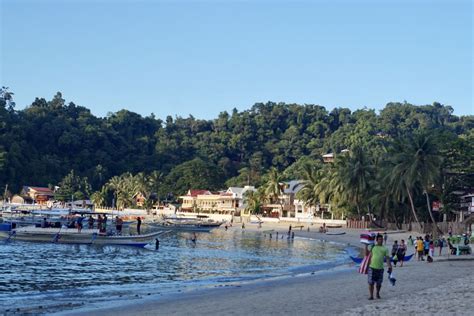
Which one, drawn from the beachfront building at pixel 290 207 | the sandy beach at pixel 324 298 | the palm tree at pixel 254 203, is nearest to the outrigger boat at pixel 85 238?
the sandy beach at pixel 324 298

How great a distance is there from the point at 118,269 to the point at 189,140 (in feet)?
448

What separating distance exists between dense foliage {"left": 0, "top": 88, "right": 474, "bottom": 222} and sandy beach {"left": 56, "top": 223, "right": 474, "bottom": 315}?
207ft

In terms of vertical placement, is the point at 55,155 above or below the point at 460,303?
above

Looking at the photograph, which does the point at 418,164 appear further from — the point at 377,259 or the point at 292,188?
the point at 292,188

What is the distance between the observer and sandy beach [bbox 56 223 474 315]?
15.9 m

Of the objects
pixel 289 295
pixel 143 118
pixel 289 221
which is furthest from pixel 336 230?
pixel 143 118

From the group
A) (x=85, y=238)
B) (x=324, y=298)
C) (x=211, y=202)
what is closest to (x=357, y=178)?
(x=85, y=238)

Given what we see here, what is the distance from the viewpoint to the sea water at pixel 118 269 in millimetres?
22627

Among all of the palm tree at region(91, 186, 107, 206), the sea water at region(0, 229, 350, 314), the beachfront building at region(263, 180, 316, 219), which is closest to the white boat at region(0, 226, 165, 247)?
the sea water at region(0, 229, 350, 314)

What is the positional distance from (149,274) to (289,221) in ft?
219

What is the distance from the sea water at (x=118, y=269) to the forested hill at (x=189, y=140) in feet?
281

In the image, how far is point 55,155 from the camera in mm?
152375

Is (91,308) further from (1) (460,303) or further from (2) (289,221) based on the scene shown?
(2) (289,221)

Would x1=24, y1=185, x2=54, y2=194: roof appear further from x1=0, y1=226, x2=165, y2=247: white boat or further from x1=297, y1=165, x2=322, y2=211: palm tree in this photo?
x1=0, y1=226, x2=165, y2=247: white boat
